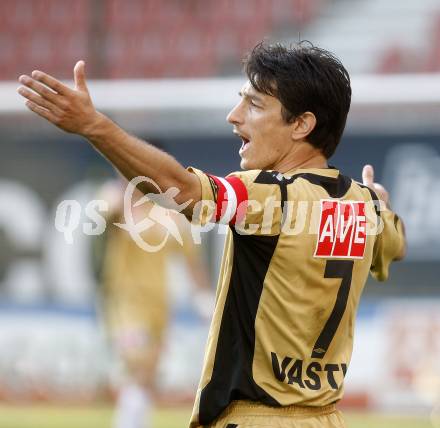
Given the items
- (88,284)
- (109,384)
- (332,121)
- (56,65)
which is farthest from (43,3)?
(332,121)

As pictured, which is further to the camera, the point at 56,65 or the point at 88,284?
the point at 56,65

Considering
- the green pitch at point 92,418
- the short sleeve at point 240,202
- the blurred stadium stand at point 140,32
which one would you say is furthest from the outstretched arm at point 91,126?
the blurred stadium stand at point 140,32

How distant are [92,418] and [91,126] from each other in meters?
8.29

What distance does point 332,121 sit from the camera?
336 cm

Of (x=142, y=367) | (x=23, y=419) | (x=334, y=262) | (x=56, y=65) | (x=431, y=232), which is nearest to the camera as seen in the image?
(x=334, y=262)

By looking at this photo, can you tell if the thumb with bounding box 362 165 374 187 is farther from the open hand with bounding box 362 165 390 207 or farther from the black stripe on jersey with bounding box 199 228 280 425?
the black stripe on jersey with bounding box 199 228 280 425

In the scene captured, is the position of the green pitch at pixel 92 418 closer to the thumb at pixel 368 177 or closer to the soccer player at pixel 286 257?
the thumb at pixel 368 177

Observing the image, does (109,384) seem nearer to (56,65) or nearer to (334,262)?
(56,65)

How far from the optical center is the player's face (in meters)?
3.29

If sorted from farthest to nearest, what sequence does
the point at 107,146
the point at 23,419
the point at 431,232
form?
the point at 431,232 → the point at 23,419 → the point at 107,146

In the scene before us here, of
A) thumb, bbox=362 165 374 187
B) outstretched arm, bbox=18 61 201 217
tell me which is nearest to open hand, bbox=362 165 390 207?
thumb, bbox=362 165 374 187

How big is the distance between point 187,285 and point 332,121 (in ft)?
28.2

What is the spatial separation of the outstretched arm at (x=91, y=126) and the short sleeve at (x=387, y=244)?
0.97 meters

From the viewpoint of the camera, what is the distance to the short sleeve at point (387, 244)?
365 centimetres
